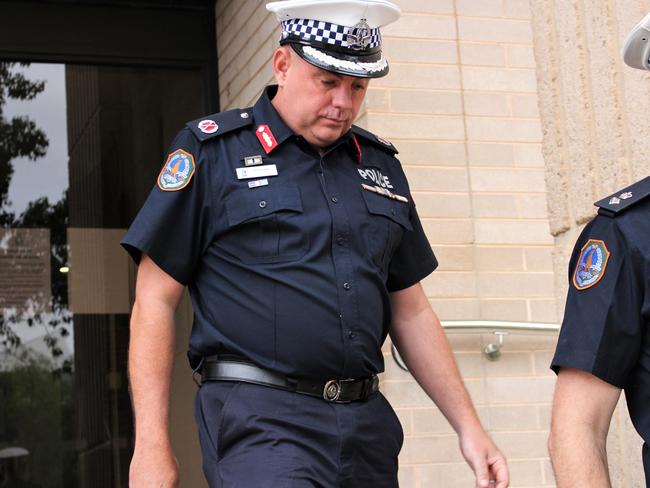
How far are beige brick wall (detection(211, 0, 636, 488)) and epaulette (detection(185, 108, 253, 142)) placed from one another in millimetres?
1584

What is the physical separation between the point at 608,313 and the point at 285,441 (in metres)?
0.87

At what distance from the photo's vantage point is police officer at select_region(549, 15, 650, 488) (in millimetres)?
2396

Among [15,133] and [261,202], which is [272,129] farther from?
[15,133]

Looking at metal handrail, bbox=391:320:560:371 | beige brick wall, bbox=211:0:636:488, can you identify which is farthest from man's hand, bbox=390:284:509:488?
beige brick wall, bbox=211:0:636:488

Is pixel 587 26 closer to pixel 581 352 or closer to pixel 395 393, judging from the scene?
pixel 581 352

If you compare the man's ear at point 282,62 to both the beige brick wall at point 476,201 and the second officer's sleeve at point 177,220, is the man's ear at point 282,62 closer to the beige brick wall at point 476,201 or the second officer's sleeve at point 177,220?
the second officer's sleeve at point 177,220

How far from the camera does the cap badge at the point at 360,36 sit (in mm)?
3137

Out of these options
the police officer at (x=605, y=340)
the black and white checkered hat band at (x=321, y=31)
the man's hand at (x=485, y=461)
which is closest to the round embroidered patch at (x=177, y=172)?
the black and white checkered hat band at (x=321, y=31)

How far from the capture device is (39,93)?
20.2 feet

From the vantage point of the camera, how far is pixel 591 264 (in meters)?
2.45

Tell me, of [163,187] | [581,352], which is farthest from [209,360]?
[581,352]

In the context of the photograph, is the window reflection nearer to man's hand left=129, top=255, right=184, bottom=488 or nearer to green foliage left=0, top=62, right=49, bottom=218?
green foliage left=0, top=62, right=49, bottom=218

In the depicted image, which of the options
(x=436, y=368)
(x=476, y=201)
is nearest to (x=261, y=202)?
(x=436, y=368)

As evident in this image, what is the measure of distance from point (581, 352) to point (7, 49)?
4218 mm
